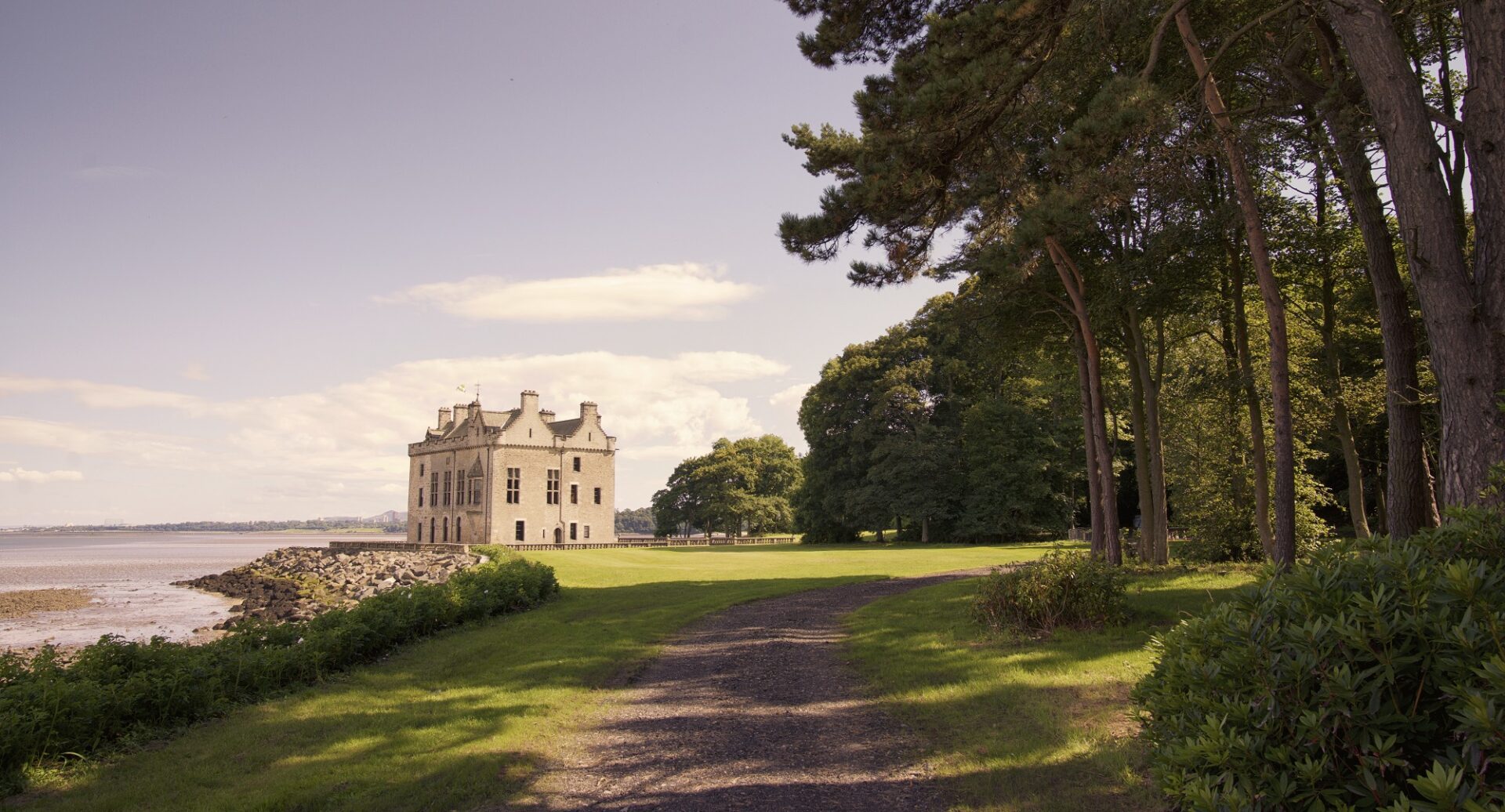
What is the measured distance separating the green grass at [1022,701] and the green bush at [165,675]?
6.88 metres

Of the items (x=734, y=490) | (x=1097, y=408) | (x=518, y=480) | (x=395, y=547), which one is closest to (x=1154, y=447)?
(x=1097, y=408)

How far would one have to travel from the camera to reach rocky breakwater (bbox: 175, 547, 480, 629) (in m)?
25.1

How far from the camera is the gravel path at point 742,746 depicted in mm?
5906

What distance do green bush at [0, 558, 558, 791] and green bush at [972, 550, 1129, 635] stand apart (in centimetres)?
895

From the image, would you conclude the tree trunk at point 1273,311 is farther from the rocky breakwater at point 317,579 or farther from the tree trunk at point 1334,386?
the rocky breakwater at point 317,579

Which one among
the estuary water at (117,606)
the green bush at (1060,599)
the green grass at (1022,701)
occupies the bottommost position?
the estuary water at (117,606)

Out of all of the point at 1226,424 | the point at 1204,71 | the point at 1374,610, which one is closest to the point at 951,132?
the point at 1204,71

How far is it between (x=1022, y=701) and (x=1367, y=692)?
16.9 ft

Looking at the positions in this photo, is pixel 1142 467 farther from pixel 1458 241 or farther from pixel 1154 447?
pixel 1458 241

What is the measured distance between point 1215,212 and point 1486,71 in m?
9.62

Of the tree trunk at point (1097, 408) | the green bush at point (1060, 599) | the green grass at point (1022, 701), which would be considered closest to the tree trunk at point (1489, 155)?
the green grass at point (1022, 701)

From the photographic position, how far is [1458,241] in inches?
290

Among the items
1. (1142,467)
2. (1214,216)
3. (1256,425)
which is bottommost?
(1142,467)

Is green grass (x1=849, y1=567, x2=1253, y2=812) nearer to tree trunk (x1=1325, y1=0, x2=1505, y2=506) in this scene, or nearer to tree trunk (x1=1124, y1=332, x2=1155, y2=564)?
tree trunk (x1=1325, y1=0, x2=1505, y2=506)
